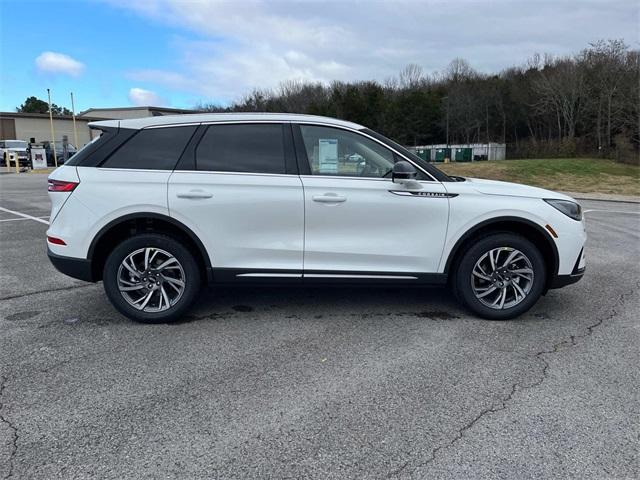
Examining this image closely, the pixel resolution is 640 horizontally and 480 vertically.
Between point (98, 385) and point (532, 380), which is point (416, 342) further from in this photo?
point (98, 385)

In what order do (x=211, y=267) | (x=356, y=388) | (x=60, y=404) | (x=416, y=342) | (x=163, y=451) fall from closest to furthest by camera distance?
(x=163, y=451) < (x=60, y=404) < (x=356, y=388) < (x=416, y=342) < (x=211, y=267)

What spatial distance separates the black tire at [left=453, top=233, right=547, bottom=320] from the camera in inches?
172

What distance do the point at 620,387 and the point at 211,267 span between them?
128 inches

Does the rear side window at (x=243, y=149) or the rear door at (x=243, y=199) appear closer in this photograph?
the rear door at (x=243, y=199)

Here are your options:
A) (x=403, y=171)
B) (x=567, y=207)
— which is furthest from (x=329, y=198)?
(x=567, y=207)

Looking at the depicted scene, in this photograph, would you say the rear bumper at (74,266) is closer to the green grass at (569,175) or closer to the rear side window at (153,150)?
the rear side window at (153,150)

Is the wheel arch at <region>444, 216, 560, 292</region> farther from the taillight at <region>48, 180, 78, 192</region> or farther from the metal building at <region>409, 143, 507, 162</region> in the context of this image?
the metal building at <region>409, 143, 507, 162</region>

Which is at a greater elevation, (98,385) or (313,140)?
(313,140)

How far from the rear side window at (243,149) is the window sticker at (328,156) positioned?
340mm

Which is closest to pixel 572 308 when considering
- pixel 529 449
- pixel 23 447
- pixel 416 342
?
pixel 416 342

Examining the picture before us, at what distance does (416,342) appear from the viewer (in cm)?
399

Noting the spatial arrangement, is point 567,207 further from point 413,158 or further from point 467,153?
point 467,153

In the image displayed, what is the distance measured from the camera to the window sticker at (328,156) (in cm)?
433

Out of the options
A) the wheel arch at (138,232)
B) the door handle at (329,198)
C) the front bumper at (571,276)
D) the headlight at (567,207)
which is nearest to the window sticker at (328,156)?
the door handle at (329,198)
